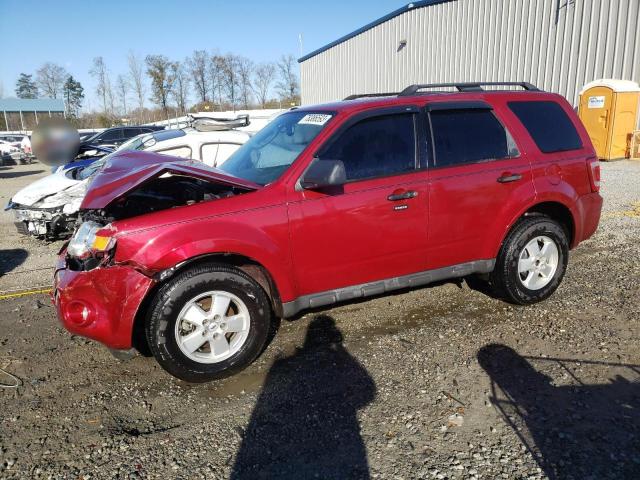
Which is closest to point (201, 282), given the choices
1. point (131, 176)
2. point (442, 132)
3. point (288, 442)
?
point (131, 176)

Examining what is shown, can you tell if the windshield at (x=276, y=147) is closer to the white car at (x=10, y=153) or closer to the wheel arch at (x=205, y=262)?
the wheel arch at (x=205, y=262)

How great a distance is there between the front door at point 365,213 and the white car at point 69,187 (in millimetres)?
3988

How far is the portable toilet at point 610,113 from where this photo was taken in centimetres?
1327

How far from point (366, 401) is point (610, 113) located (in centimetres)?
1387

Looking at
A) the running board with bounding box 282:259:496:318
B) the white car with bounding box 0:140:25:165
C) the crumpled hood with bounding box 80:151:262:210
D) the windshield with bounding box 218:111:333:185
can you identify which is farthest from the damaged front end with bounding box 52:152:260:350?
the white car with bounding box 0:140:25:165

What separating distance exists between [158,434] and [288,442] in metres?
0.78

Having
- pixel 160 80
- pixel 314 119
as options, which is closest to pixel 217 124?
pixel 314 119

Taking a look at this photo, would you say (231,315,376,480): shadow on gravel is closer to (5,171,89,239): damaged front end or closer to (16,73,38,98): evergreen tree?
(5,171,89,239): damaged front end

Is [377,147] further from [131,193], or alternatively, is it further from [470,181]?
[131,193]

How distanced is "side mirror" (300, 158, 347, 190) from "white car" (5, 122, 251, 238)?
4109mm

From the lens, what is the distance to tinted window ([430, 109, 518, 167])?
3.89 m

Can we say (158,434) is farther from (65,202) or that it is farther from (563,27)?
(563,27)

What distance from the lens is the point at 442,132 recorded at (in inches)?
154

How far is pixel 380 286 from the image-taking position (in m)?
3.79
